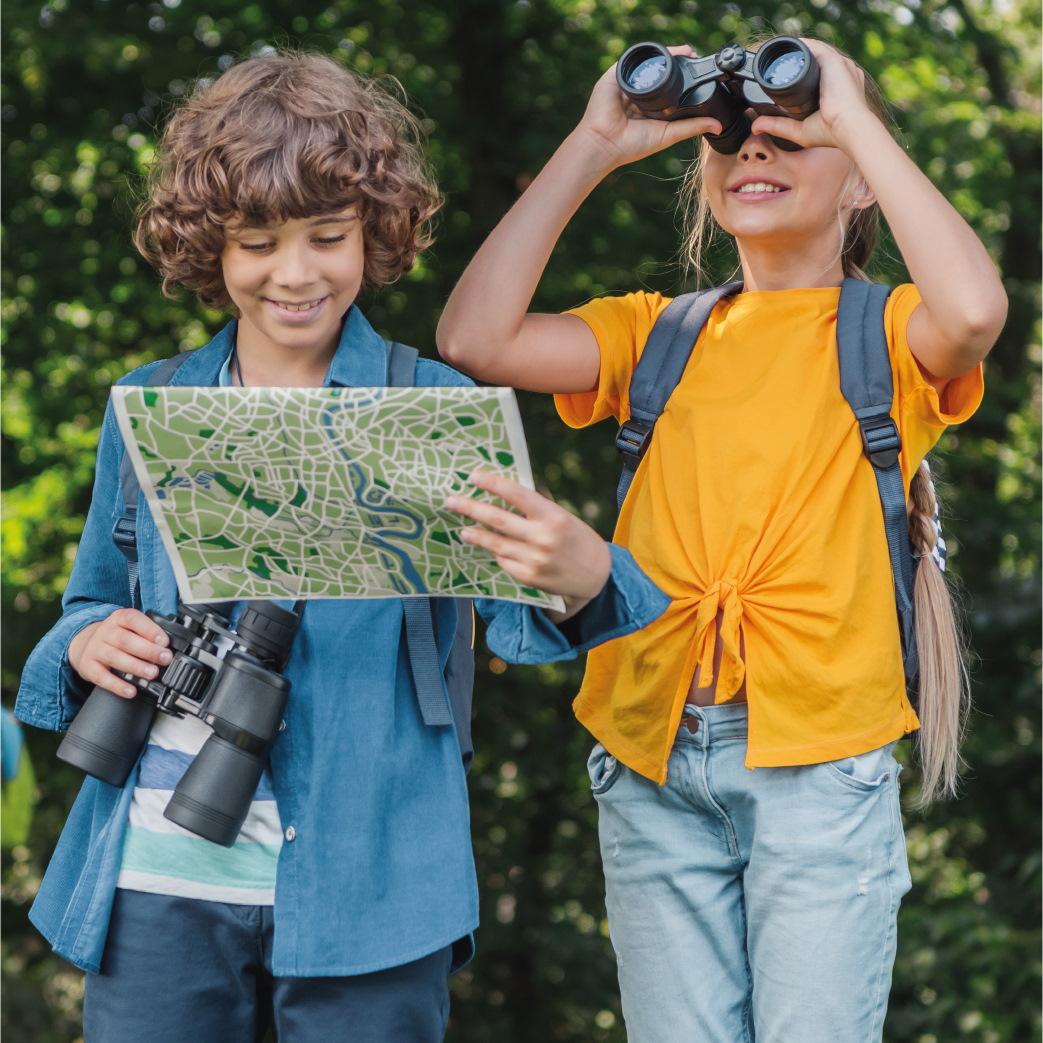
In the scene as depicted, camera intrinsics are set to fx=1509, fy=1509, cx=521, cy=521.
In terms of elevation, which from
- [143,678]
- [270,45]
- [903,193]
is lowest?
[143,678]

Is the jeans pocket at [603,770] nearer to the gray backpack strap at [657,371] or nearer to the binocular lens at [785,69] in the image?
the gray backpack strap at [657,371]

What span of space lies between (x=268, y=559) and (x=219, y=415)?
0.21m

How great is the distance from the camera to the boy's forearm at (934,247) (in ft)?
6.65

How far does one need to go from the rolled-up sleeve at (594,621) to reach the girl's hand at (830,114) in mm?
717

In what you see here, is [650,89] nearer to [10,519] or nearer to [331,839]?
[331,839]

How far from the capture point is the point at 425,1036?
1.88 meters

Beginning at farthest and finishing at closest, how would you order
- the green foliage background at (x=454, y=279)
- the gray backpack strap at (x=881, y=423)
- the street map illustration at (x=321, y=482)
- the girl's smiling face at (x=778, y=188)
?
the green foliage background at (x=454, y=279) < the girl's smiling face at (x=778, y=188) < the gray backpack strap at (x=881, y=423) < the street map illustration at (x=321, y=482)

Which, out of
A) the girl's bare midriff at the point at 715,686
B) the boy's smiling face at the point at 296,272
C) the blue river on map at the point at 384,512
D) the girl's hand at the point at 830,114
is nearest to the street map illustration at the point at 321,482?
the blue river on map at the point at 384,512

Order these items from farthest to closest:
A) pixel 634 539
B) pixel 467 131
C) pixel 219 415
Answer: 1. pixel 467 131
2. pixel 634 539
3. pixel 219 415

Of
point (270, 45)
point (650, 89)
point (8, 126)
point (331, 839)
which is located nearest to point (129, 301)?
point (8, 126)

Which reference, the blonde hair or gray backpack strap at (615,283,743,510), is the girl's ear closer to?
the blonde hair

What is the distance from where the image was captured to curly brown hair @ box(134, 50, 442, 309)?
6.28ft

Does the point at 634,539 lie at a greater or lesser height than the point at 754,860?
greater

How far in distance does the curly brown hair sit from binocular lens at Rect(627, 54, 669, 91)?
332mm
